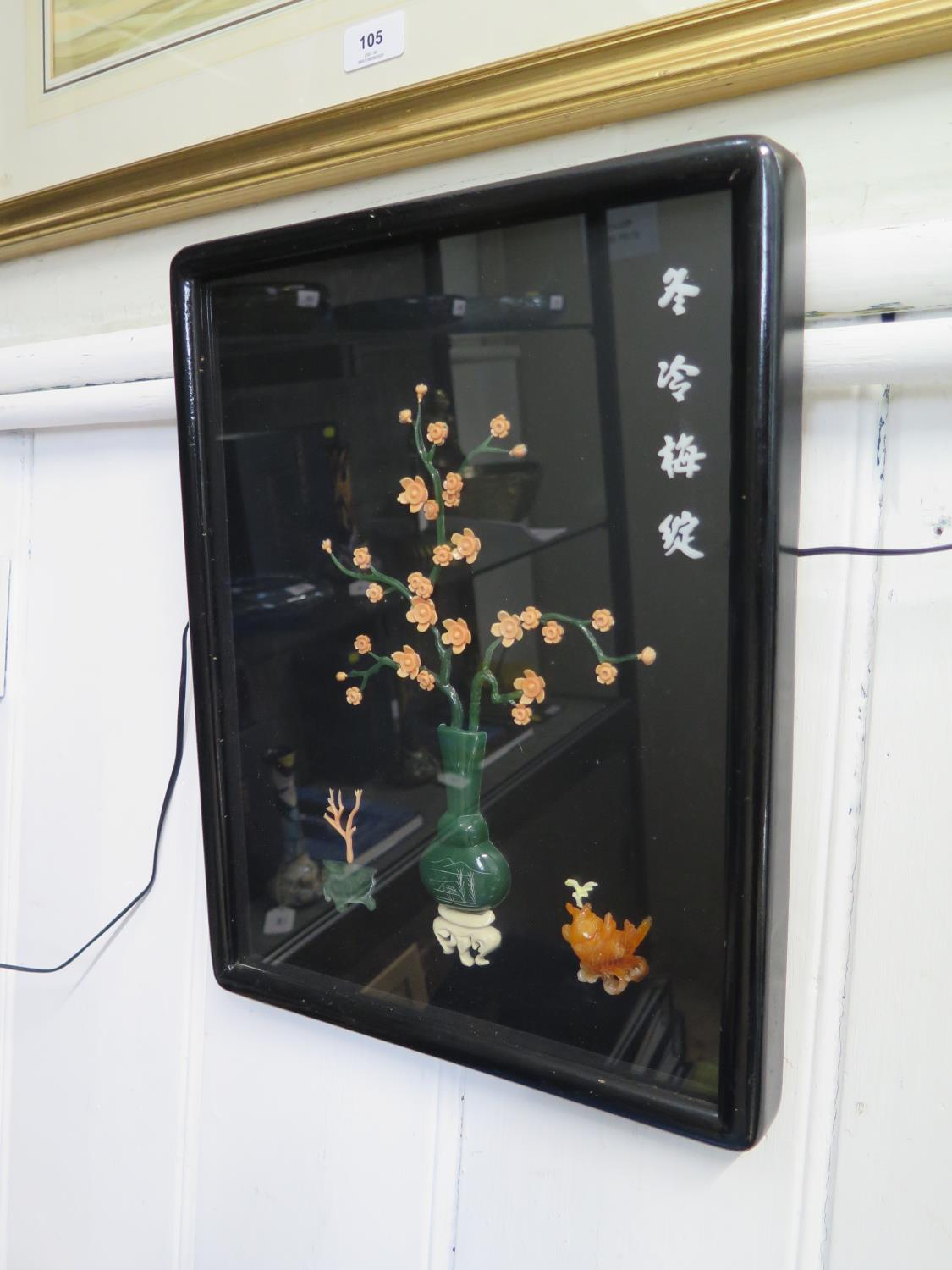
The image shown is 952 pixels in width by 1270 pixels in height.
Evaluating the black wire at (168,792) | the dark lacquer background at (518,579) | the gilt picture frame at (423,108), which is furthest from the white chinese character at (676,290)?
the black wire at (168,792)

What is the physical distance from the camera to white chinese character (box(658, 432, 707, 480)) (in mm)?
422

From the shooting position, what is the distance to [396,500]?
0.51m

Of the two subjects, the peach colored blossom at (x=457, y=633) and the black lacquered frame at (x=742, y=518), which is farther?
the peach colored blossom at (x=457, y=633)

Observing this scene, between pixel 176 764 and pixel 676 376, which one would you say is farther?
pixel 176 764

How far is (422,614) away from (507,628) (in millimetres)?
49

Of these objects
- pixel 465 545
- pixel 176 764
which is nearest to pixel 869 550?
pixel 465 545

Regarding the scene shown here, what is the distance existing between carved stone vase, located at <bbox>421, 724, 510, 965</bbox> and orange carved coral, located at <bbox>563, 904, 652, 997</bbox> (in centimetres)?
4

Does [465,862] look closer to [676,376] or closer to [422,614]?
[422,614]

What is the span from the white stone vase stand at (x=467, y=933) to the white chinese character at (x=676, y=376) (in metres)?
0.28

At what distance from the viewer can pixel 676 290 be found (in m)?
0.42

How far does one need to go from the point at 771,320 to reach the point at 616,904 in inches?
10.9

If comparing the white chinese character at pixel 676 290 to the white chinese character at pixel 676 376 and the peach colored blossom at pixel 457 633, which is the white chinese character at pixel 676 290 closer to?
the white chinese character at pixel 676 376

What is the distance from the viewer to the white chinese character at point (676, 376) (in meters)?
0.42

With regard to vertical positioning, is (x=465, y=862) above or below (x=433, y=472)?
below
